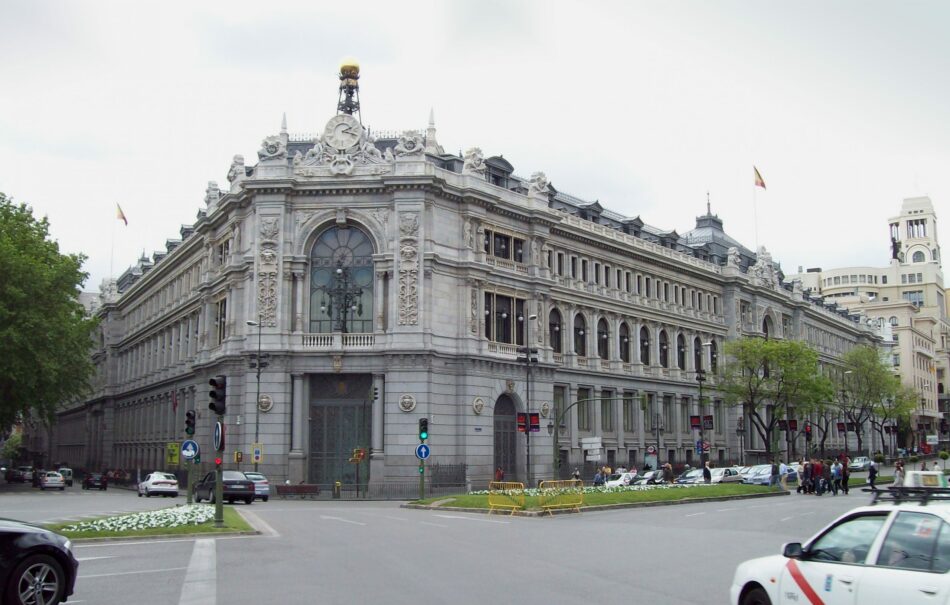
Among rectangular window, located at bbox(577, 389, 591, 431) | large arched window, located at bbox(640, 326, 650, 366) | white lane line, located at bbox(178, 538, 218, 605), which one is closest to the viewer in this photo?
white lane line, located at bbox(178, 538, 218, 605)

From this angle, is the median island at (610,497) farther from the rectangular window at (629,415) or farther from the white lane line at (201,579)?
the rectangular window at (629,415)

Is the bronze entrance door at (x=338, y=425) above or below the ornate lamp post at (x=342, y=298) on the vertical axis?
below

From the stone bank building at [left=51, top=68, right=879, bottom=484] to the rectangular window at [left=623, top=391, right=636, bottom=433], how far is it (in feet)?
0.55

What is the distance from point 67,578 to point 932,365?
501 feet

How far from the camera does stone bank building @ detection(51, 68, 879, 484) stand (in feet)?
176

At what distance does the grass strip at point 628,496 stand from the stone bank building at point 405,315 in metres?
9.89

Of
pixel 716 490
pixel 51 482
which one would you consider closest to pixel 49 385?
pixel 51 482

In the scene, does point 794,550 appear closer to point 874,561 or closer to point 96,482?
point 874,561

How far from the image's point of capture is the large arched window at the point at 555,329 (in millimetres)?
65250

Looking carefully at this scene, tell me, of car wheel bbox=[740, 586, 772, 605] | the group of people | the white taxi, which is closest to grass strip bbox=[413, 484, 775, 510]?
the group of people

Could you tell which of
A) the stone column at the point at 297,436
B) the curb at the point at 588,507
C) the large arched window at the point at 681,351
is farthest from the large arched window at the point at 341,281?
the large arched window at the point at 681,351

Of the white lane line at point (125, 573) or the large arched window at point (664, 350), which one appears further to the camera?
the large arched window at point (664, 350)

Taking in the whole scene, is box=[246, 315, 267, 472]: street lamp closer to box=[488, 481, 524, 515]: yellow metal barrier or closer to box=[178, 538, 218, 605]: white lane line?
box=[488, 481, 524, 515]: yellow metal barrier

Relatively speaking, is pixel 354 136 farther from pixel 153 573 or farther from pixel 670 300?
pixel 153 573
